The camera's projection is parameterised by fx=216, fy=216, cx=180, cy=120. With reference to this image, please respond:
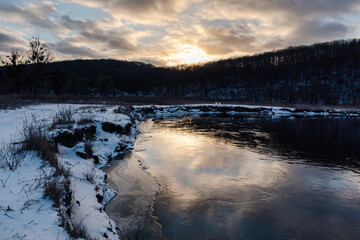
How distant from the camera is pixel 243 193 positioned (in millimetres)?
6363

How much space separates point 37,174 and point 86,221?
1.50 metres

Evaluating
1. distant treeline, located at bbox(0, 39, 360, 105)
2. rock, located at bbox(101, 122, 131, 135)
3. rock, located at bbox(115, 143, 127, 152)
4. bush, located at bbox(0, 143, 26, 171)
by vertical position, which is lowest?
rock, located at bbox(115, 143, 127, 152)

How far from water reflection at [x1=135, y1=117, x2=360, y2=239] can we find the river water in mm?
21

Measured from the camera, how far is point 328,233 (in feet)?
14.9

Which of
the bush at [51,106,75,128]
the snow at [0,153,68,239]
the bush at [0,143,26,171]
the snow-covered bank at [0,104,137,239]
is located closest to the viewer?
the snow at [0,153,68,239]

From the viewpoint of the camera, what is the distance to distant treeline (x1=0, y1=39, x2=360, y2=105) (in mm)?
82688

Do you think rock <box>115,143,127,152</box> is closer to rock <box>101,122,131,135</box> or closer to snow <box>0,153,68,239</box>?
rock <box>101,122,131,135</box>

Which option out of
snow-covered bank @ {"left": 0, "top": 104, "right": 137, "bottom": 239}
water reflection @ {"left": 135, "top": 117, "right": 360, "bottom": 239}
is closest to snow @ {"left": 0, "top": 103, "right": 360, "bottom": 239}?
snow-covered bank @ {"left": 0, "top": 104, "right": 137, "bottom": 239}

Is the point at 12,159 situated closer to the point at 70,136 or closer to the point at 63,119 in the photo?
the point at 70,136

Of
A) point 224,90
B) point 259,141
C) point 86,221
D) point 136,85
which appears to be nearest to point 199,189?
point 86,221

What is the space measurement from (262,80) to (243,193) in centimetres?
11218

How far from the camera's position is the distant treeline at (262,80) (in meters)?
82.7

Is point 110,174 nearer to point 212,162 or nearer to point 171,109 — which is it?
point 212,162

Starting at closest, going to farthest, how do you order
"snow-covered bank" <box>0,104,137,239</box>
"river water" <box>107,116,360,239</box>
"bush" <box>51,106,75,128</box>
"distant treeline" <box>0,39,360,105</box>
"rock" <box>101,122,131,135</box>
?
"snow-covered bank" <box>0,104,137,239</box>, "river water" <box>107,116,360,239</box>, "bush" <box>51,106,75,128</box>, "rock" <box>101,122,131,135</box>, "distant treeline" <box>0,39,360,105</box>
